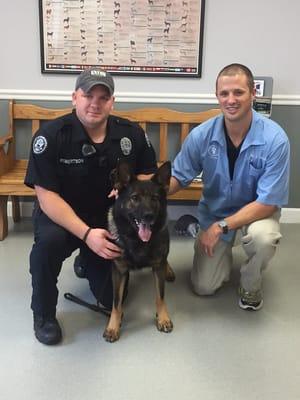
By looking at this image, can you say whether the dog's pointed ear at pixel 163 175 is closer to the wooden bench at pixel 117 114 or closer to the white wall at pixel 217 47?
the wooden bench at pixel 117 114

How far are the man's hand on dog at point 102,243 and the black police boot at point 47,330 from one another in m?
0.39

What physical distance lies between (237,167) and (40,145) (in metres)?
0.93

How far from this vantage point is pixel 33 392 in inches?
60.4

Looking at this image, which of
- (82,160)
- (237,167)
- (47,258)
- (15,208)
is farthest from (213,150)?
(15,208)

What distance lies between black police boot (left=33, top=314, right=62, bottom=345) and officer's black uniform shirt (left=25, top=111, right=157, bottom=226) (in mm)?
472

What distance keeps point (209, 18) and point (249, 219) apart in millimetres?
1684

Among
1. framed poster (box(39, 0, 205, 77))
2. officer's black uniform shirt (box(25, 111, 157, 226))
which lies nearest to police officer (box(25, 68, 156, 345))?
officer's black uniform shirt (box(25, 111, 157, 226))

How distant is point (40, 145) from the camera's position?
1.80m

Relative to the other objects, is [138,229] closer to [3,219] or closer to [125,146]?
[125,146]

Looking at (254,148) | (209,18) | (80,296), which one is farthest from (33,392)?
(209,18)

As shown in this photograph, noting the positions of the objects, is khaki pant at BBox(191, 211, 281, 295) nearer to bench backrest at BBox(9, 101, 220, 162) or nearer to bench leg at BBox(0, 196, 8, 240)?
bench backrest at BBox(9, 101, 220, 162)

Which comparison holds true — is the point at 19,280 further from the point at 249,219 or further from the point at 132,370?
the point at 249,219

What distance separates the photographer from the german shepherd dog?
169cm

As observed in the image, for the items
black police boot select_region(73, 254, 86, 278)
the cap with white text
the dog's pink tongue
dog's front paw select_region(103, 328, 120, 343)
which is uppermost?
the cap with white text
